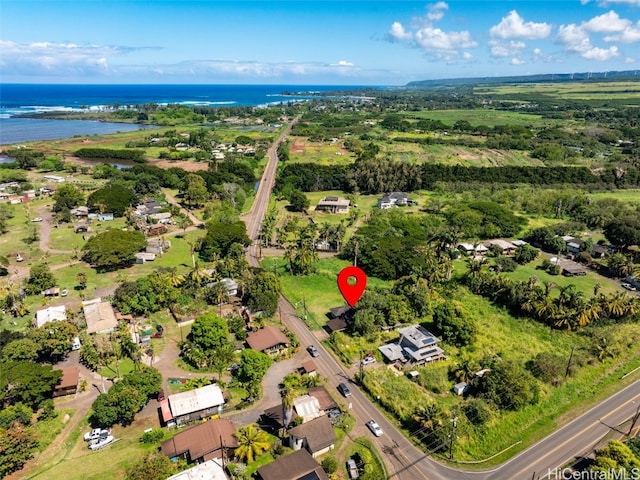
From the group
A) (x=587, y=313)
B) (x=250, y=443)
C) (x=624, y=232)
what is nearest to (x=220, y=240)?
(x=250, y=443)

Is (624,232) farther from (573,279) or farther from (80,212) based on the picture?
(80,212)

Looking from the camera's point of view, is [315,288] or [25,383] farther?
[315,288]

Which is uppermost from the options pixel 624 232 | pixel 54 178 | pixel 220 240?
pixel 54 178

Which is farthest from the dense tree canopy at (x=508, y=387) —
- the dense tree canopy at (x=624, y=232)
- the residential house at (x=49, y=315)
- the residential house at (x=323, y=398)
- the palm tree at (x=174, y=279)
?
the dense tree canopy at (x=624, y=232)

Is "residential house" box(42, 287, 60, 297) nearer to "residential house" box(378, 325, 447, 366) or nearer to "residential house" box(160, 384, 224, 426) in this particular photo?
"residential house" box(160, 384, 224, 426)

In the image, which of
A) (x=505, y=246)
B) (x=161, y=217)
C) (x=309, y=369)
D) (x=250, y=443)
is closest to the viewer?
(x=250, y=443)

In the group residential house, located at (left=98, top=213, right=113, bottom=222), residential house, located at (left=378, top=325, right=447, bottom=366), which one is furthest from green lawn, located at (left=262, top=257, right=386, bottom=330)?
residential house, located at (left=98, top=213, right=113, bottom=222)

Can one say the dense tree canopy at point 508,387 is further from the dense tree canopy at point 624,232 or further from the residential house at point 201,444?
the dense tree canopy at point 624,232
